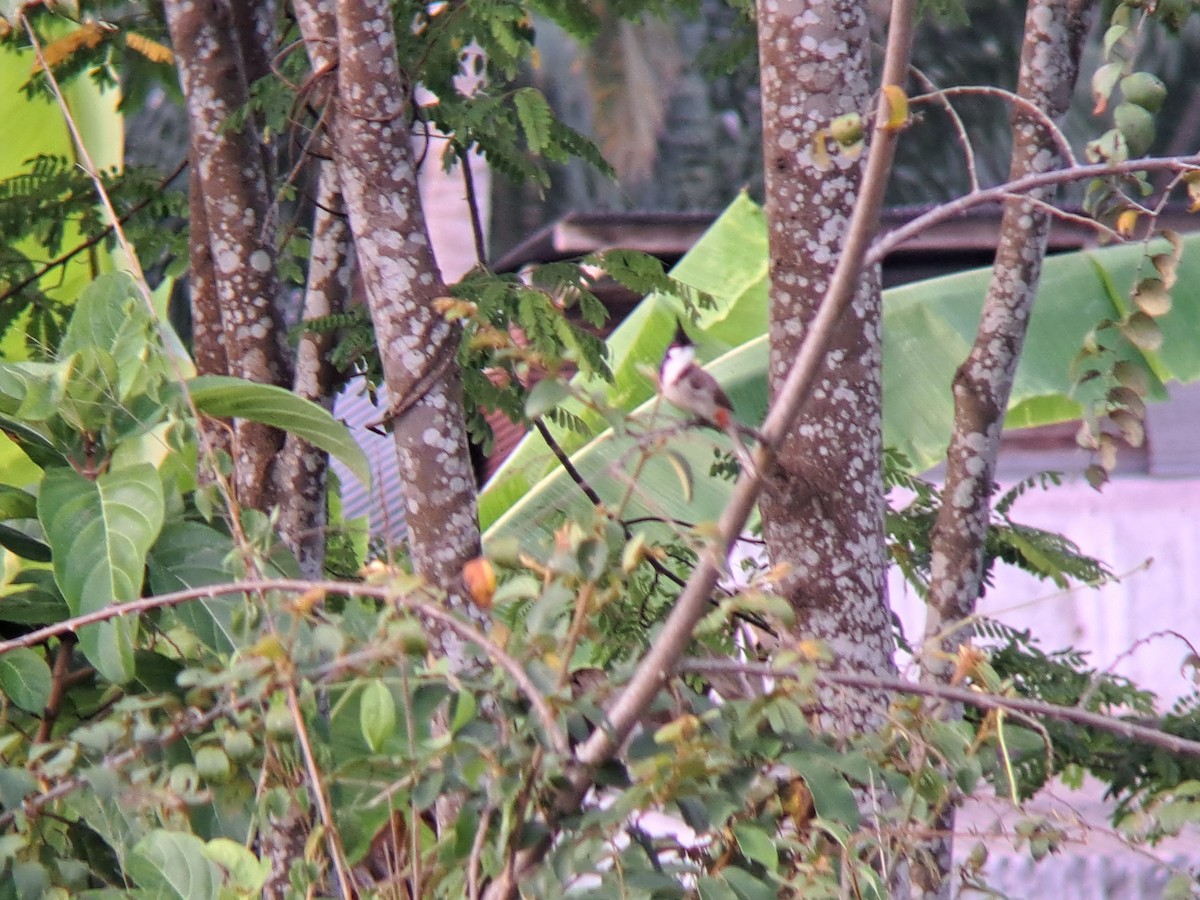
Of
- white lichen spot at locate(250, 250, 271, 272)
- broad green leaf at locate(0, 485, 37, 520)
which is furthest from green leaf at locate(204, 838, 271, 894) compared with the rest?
white lichen spot at locate(250, 250, 271, 272)

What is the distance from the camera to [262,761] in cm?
142

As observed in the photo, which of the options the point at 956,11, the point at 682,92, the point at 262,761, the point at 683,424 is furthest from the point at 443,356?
the point at 682,92

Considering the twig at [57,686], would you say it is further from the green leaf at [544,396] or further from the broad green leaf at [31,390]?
the green leaf at [544,396]

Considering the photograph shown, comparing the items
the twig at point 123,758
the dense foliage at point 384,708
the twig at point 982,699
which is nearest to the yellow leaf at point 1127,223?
the dense foliage at point 384,708

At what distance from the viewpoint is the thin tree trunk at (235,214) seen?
2.36 metres

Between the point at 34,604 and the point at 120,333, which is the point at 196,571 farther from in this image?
the point at 120,333

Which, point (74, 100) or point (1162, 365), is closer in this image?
point (1162, 365)

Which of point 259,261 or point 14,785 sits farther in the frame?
point 259,261

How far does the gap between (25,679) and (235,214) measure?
1.03 m

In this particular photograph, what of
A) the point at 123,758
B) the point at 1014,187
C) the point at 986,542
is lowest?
the point at 123,758

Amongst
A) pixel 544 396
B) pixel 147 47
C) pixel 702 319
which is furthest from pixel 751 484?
pixel 702 319

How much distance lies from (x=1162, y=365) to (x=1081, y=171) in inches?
110

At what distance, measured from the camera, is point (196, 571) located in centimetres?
183

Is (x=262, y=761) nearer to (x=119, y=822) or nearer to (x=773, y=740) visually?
(x=119, y=822)
